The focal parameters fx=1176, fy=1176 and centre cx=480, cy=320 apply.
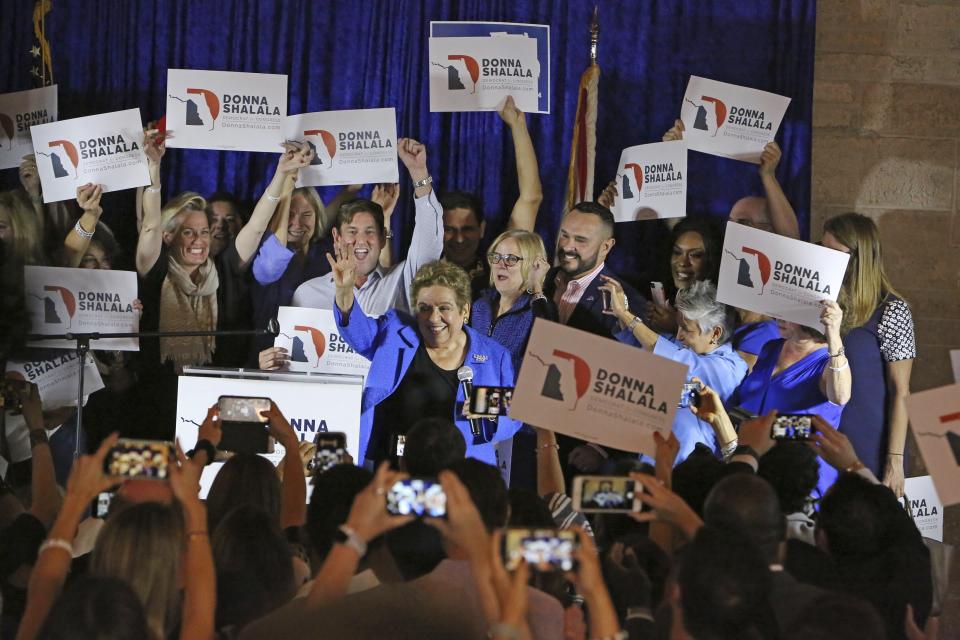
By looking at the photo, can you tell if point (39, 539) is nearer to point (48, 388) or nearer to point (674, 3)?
point (48, 388)

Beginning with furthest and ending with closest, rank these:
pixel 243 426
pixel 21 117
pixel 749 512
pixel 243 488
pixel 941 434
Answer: pixel 21 117 < pixel 243 426 < pixel 941 434 < pixel 243 488 < pixel 749 512

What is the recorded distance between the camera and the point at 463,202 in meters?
5.80

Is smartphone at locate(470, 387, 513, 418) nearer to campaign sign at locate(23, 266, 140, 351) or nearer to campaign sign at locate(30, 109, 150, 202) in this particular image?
campaign sign at locate(23, 266, 140, 351)

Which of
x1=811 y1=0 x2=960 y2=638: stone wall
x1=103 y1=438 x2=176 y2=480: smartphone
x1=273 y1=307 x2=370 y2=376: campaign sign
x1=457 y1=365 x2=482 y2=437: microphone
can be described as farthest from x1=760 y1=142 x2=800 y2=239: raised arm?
x1=103 y1=438 x2=176 y2=480: smartphone

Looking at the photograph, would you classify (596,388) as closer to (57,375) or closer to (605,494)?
(605,494)

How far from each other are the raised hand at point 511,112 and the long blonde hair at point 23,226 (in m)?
2.33

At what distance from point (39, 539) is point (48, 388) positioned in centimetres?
298

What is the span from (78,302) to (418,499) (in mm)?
3730

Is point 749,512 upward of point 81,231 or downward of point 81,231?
downward

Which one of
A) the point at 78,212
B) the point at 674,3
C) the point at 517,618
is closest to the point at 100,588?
the point at 517,618

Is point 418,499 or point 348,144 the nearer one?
point 418,499

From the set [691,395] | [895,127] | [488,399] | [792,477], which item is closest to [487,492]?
[792,477]

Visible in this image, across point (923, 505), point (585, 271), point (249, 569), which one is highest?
point (585, 271)

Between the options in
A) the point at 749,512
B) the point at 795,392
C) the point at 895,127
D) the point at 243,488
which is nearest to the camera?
the point at 749,512
